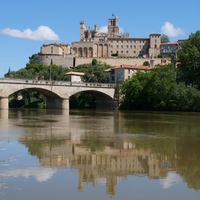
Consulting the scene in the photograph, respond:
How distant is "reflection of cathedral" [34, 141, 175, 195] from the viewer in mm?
12375

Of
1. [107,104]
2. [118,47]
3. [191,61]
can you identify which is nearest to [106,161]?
[191,61]

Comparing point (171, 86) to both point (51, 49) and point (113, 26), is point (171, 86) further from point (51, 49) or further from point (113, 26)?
point (113, 26)

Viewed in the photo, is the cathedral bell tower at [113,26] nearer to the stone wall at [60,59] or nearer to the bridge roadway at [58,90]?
the stone wall at [60,59]

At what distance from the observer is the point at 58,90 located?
7944 centimetres

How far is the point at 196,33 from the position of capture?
7638 cm

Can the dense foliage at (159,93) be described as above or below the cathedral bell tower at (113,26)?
below

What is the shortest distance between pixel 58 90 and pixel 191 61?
26.6 metres

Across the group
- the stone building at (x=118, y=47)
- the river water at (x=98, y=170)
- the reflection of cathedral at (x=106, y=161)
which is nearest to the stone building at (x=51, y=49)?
the stone building at (x=118, y=47)

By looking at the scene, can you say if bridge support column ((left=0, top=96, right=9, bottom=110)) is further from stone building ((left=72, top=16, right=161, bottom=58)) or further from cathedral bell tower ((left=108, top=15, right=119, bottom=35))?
cathedral bell tower ((left=108, top=15, right=119, bottom=35))

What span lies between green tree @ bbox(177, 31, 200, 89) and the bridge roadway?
1848 cm

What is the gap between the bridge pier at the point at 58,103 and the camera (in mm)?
80938

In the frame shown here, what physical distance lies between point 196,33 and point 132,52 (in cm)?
9392

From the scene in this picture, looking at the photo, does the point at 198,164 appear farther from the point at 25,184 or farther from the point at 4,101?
the point at 4,101

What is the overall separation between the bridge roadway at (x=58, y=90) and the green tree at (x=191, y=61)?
18.5 metres
